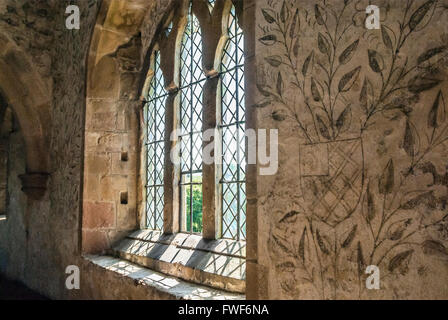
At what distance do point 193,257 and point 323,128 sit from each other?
143 centimetres

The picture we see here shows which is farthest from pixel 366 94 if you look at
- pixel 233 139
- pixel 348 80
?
pixel 233 139

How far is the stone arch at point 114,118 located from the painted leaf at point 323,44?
2.23m

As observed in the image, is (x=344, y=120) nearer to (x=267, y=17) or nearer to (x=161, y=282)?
(x=267, y=17)

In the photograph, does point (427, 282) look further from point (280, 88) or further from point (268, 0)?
point (268, 0)

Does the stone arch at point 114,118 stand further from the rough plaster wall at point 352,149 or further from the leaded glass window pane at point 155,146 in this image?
the rough plaster wall at point 352,149

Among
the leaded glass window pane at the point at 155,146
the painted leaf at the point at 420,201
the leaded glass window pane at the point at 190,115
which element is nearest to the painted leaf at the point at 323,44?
the painted leaf at the point at 420,201

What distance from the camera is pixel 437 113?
1.18m

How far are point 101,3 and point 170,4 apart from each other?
613 millimetres

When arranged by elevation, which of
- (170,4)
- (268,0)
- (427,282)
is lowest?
(427,282)

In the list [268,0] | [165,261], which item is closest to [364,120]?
[268,0]

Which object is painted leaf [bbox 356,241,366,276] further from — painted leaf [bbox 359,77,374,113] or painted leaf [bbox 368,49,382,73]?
painted leaf [bbox 368,49,382,73]

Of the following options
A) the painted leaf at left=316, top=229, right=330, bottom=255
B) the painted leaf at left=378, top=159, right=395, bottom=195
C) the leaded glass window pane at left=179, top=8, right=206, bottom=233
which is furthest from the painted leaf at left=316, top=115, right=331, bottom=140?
the leaded glass window pane at left=179, top=8, right=206, bottom=233

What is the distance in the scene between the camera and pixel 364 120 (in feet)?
4.42

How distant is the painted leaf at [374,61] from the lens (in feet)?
4.37
